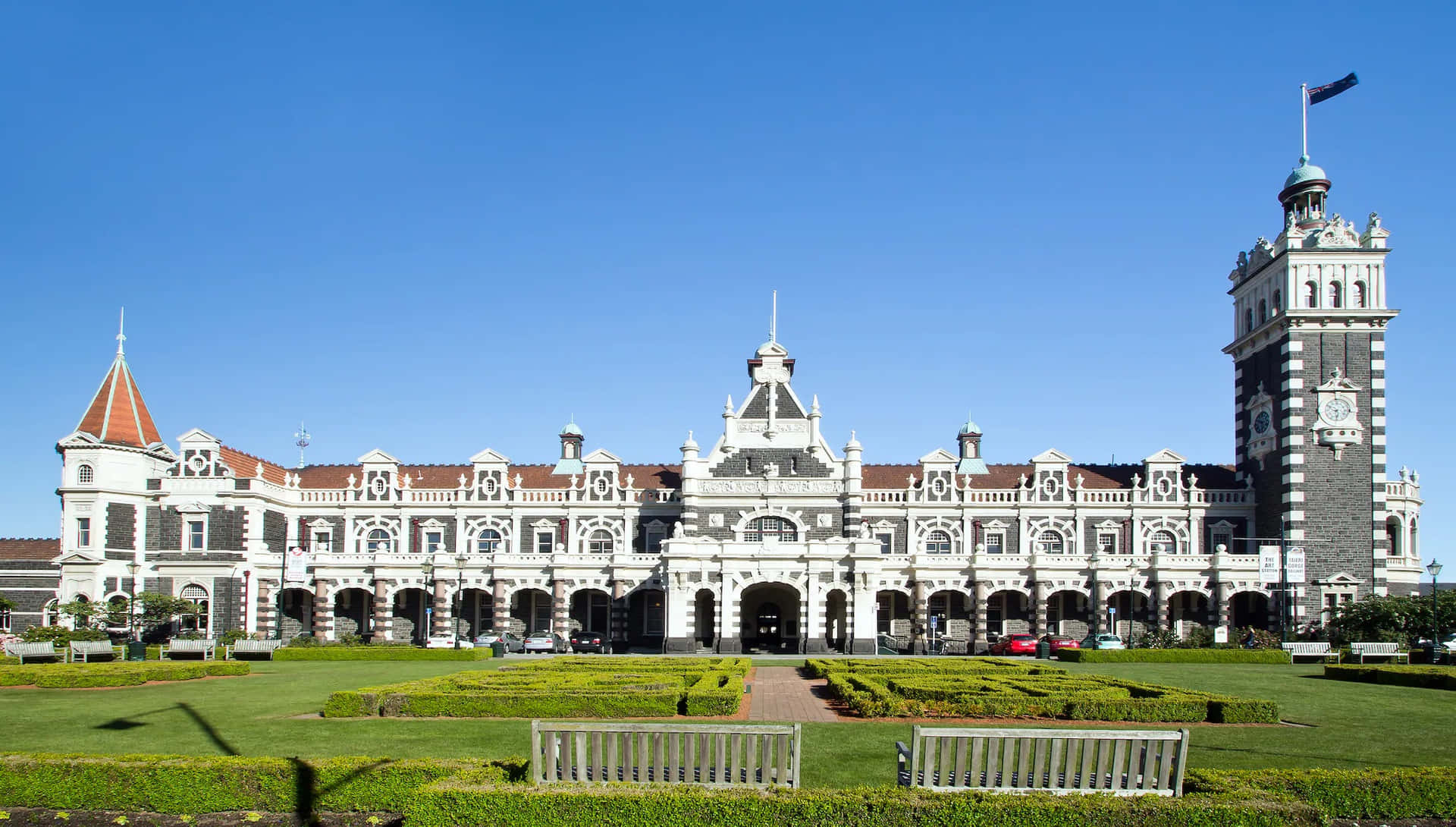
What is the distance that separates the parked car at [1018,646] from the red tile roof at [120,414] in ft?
158

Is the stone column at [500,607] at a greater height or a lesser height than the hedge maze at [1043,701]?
lesser

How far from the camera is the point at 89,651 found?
4212cm

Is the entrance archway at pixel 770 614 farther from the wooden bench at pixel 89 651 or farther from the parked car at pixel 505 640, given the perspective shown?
the wooden bench at pixel 89 651

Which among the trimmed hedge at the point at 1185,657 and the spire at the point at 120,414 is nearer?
the trimmed hedge at the point at 1185,657

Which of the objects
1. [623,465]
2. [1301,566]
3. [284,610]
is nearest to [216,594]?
[284,610]

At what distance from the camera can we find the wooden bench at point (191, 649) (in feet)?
145

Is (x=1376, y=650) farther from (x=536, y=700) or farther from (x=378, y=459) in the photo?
(x=378, y=459)

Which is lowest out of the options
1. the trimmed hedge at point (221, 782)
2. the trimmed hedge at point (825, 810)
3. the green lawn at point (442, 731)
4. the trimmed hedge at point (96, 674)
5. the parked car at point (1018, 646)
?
the parked car at point (1018, 646)

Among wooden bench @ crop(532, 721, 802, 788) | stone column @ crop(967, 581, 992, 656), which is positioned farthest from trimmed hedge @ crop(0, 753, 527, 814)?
stone column @ crop(967, 581, 992, 656)

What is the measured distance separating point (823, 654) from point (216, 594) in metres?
33.6

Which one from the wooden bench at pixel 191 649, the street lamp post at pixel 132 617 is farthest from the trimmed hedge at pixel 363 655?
the street lamp post at pixel 132 617

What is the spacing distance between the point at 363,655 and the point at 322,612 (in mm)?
15347

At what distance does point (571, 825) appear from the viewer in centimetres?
1214

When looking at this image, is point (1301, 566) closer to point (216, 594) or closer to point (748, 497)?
point (748, 497)
